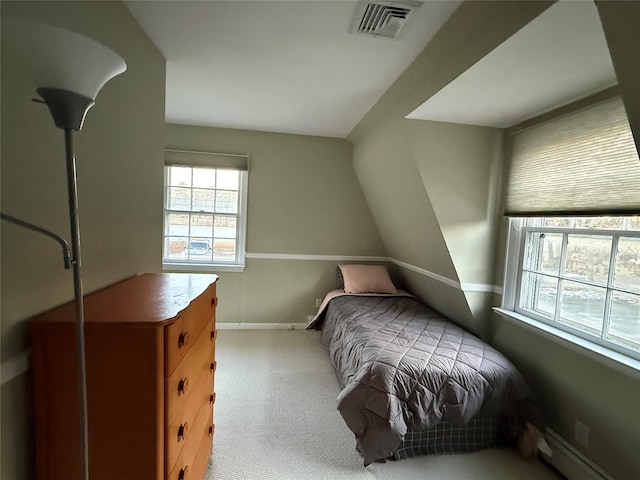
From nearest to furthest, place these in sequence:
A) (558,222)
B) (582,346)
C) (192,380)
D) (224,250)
Result: (192,380), (582,346), (558,222), (224,250)

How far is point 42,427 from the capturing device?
996 mm

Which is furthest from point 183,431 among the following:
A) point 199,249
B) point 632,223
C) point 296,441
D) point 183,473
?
point 199,249

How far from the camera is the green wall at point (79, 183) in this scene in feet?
2.99

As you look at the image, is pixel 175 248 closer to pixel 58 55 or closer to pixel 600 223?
pixel 58 55

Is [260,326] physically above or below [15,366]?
below

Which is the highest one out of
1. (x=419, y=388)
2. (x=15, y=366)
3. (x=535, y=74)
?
(x=535, y=74)

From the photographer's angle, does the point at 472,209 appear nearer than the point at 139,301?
No

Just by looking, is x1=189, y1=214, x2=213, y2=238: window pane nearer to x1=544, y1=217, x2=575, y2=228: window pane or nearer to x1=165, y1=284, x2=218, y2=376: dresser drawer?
x1=165, y1=284, x2=218, y2=376: dresser drawer

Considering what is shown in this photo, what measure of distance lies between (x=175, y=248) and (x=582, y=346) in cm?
362

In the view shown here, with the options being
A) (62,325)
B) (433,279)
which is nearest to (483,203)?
(433,279)

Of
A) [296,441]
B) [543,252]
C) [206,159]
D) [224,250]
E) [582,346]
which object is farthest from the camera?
[224,250]

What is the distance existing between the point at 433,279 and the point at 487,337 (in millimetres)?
665

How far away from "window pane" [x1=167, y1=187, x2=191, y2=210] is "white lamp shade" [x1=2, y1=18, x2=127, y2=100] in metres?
2.94

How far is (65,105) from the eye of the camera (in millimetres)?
803
